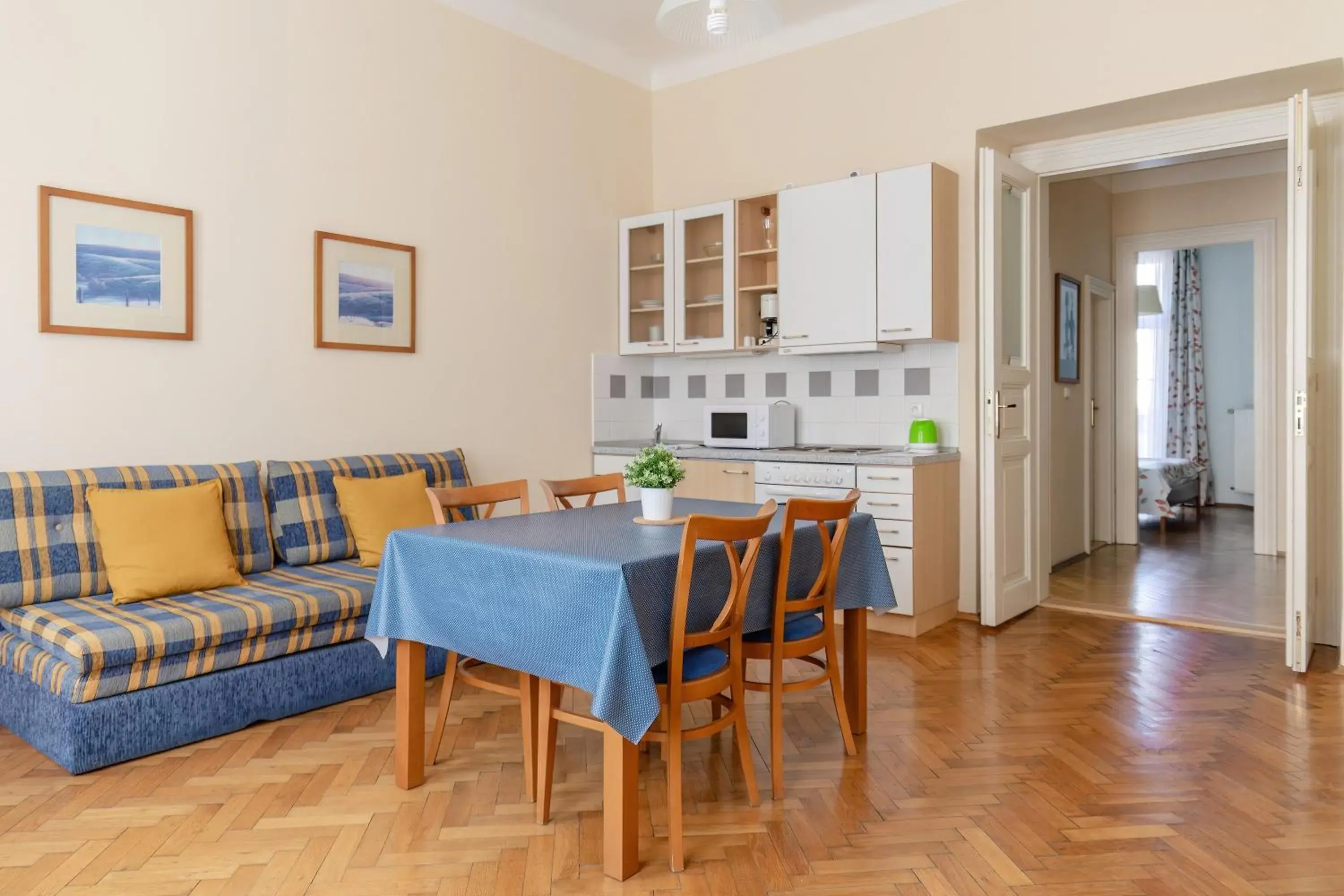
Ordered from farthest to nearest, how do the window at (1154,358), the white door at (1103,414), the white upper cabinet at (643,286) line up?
the window at (1154,358) < the white door at (1103,414) < the white upper cabinet at (643,286)

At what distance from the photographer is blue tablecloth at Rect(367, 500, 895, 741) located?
6.78ft

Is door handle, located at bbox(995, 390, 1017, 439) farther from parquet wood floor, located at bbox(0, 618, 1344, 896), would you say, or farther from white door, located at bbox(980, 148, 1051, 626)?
parquet wood floor, located at bbox(0, 618, 1344, 896)

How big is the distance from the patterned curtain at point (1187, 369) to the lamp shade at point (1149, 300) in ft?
1.21

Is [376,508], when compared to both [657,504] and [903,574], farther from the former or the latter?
[903,574]

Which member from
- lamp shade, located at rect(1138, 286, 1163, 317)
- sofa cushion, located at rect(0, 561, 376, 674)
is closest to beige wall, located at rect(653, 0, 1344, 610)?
sofa cushion, located at rect(0, 561, 376, 674)

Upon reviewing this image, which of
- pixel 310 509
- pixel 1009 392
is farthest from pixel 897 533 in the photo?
pixel 310 509

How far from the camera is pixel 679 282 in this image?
5.45 m

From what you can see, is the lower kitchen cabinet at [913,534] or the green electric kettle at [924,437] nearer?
the lower kitchen cabinet at [913,534]

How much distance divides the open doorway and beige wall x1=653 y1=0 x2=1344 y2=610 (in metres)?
1.44

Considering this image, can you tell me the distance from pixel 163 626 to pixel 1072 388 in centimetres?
564

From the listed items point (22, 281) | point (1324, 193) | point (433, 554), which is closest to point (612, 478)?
point (433, 554)

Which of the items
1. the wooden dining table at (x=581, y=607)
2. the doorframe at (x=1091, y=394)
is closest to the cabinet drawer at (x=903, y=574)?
the wooden dining table at (x=581, y=607)

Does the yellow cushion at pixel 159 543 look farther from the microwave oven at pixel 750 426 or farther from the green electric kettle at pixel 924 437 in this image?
the green electric kettle at pixel 924 437

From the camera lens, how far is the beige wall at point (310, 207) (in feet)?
11.1
